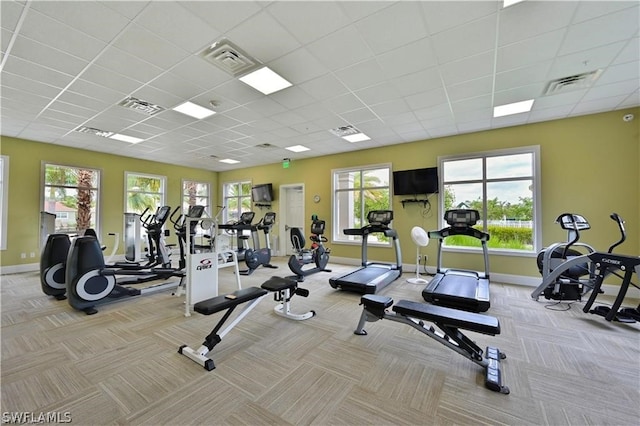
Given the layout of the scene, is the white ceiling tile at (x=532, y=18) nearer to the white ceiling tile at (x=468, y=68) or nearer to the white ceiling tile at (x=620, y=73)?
the white ceiling tile at (x=468, y=68)

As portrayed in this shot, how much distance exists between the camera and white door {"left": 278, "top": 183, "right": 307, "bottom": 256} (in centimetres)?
878

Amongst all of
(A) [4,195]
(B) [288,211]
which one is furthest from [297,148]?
(A) [4,195]

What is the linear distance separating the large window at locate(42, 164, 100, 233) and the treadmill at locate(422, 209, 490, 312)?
828 centimetres

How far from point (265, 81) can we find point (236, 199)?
7249mm

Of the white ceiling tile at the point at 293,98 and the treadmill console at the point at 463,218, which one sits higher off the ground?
the white ceiling tile at the point at 293,98

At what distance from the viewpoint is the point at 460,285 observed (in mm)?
4332

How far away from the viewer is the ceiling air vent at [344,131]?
5535 millimetres

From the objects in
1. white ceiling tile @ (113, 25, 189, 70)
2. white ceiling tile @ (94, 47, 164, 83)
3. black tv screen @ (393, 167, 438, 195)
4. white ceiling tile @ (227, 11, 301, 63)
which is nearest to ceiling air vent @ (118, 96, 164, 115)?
white ceiling tile @ (94, 47, 164, 83)

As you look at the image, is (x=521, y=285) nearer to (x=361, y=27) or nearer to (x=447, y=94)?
(x=447, y=94)

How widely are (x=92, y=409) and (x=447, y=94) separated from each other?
5.25 metres

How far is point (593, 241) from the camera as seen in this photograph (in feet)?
15.0

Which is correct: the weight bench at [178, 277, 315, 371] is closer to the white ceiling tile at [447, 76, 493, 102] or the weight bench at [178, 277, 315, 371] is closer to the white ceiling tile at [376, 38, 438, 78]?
the white ceiling tile at [376, 38, 438, 78]

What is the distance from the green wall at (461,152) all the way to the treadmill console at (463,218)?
1.05 m

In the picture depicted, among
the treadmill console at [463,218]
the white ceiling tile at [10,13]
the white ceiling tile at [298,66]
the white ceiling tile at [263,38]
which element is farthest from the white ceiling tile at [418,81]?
the white ceiling tile at [10,13]
